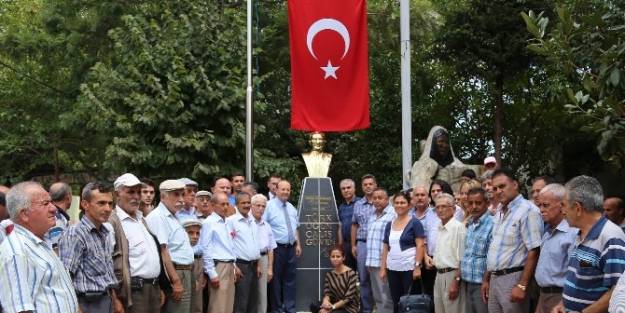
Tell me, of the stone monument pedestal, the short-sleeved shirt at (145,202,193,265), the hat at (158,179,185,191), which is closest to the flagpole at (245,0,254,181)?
the stone monument pedestal

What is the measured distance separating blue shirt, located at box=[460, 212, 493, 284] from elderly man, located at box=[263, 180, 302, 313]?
5.39 metres

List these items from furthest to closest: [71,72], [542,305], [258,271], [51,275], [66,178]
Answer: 1. [66,178]
2. [71,72]
3. [258,271]
4. [542,305]
5. [51,275]

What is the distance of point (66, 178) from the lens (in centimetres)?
3216

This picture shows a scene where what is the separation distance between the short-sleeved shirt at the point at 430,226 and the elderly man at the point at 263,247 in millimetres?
2287

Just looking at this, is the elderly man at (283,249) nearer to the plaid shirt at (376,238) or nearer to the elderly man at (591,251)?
the plaid shirt at (376,238)

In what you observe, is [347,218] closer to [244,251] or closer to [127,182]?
[244,251]

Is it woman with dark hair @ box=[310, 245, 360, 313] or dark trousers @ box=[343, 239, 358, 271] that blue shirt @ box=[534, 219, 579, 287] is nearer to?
woman with dark hair @ box=[310, 245, 360, 313]

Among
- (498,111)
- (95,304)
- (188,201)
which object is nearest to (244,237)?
(188,201)

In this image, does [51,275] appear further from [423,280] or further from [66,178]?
[66,178]

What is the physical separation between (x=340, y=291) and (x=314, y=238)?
10.9 ft

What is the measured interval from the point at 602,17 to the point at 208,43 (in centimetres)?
1163

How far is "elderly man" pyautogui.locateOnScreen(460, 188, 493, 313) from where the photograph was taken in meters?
10.8

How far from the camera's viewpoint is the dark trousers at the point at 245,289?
13.6 metres

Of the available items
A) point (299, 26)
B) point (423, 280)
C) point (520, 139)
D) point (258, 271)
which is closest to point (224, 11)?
point (299, 26)
